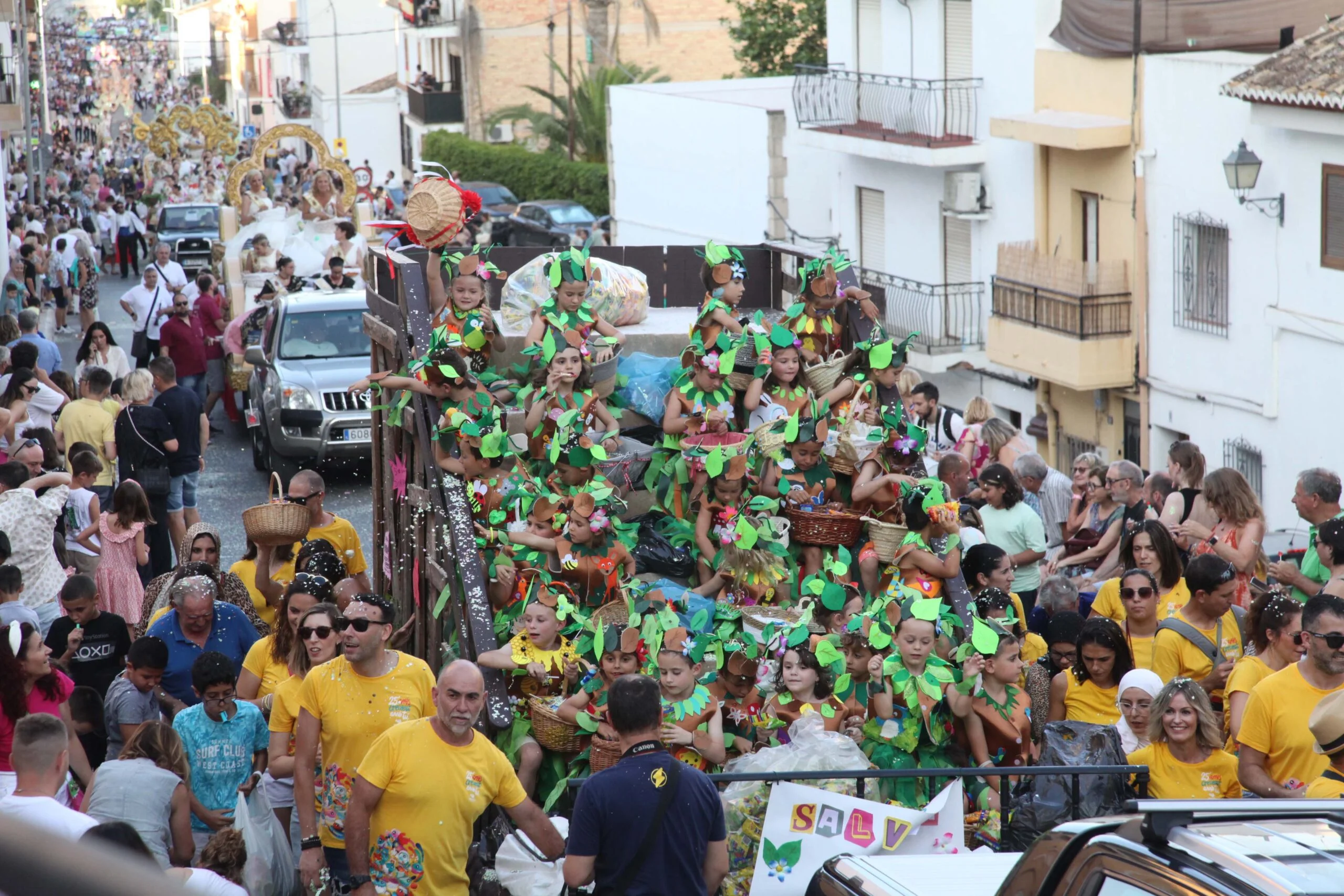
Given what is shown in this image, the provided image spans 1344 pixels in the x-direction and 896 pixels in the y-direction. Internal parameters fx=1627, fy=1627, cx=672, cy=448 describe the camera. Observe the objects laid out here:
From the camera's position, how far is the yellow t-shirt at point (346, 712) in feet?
20.0

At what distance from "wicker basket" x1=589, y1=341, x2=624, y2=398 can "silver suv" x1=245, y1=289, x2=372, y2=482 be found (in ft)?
23.5

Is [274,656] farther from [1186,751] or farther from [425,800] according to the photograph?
[1186,751]

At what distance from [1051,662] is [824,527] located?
4.00 feet

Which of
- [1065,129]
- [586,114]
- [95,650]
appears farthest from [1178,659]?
[586,114]

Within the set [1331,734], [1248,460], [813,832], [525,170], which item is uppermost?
[525,170]

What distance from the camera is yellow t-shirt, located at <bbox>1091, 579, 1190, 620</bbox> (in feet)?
24.9

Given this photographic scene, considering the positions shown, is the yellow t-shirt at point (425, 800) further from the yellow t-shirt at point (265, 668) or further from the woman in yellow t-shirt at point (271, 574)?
the woman in yellow t-shirt at point (271, 574)

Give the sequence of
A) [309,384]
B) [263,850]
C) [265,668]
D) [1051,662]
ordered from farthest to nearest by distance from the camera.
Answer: [309,384], [1051,662], [265,668], [263,850]

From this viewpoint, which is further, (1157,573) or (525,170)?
(525,170)

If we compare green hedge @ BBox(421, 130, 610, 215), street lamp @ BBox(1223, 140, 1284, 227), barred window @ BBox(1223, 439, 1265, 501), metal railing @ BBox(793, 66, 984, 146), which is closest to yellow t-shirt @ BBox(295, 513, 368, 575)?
street lamp @ BBox(1223, 140, 1284, 227)

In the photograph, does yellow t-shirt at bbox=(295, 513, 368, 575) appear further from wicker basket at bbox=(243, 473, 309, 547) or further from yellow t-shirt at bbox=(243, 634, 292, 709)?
yellow t-shirt at bbox=(243, 634, 292, 709)

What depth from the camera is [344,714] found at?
20.0 feet

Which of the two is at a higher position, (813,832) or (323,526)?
(323,526)

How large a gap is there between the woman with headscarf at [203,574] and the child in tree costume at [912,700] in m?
3.01
